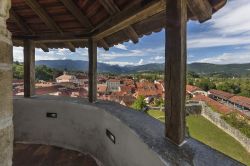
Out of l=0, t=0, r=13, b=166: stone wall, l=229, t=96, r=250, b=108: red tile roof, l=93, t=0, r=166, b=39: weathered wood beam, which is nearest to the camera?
l=0, t=0, r=13, b=166: stone wall

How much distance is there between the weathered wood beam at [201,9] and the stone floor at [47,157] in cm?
287

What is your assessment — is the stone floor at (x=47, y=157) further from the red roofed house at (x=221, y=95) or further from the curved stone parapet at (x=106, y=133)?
the red roofed house at (x=221, y=95)

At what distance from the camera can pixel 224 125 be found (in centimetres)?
2977

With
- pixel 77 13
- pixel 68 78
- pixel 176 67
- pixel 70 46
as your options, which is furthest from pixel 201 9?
pixel 68 78

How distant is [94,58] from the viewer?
170 inches

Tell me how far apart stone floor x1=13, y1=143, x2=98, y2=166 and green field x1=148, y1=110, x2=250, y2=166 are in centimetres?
1611

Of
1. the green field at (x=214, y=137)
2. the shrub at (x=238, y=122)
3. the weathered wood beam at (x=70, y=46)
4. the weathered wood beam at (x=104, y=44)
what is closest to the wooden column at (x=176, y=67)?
the weathered wood beam at (x=104, y=44)

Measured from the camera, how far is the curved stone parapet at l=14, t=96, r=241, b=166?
5.71 feet

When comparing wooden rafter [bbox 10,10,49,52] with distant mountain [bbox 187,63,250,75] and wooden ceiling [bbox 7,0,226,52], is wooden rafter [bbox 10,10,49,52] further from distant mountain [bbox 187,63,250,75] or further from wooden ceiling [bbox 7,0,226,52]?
distant mountain [bbox 187,63,250,75]

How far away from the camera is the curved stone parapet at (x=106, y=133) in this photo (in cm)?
174

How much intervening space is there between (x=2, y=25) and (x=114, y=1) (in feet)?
7.51

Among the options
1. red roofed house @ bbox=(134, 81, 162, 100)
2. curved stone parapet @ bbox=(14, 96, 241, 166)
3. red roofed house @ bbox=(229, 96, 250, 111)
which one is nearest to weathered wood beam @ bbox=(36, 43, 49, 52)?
curved stone parapet @ bbox=(14, 96, 241, 166)

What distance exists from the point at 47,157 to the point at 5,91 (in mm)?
3544

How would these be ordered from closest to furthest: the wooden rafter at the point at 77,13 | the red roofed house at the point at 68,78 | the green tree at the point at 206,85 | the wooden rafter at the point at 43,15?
1. the wooden rafter at the point at 77,13
2. the wooden rafter at the point at 43,15
3. the red roofed house at the point at 68,78
4. the green tree at the point at 206,85
